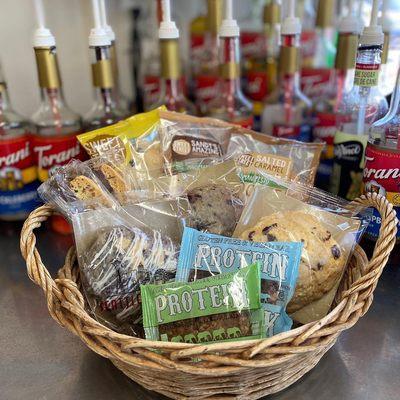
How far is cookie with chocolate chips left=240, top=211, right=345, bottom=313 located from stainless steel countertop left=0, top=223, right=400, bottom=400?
0.09m

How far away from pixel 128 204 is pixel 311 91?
0.72 metres

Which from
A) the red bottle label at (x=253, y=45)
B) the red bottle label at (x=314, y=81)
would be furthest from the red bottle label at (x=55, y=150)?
the red bottle label at (x=253, y=45)

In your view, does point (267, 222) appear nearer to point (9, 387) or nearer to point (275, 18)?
point (9, 387)

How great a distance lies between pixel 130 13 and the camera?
4.57 feet

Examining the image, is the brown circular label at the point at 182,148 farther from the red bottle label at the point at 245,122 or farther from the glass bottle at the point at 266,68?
the glass bottle at the point at 266,68

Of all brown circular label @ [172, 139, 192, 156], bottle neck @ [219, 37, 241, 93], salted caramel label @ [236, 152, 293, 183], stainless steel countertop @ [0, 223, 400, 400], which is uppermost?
bottle neck @ [219, 37, 241, 93]

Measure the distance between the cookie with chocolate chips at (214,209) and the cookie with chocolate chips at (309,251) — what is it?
0.05 m

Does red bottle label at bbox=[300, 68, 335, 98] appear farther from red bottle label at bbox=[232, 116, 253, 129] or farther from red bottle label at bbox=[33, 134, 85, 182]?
red bottle label at bbox=[33, 134, 85, 182]

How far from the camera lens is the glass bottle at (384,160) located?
681 millimetres

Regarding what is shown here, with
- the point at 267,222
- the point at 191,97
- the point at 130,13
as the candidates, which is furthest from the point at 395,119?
the point at 130,13

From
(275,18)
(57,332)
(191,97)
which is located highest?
(275,18)

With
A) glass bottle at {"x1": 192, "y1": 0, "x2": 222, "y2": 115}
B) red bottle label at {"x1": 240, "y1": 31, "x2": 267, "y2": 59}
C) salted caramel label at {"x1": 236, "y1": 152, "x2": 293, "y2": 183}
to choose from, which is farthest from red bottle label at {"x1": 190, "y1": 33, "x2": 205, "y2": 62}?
salted caramel label at {"x1": 236, "y1": 152, "x2": 293, "y2": 183}

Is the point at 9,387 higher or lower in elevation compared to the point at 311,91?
lower

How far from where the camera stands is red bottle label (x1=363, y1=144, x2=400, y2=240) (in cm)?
68
